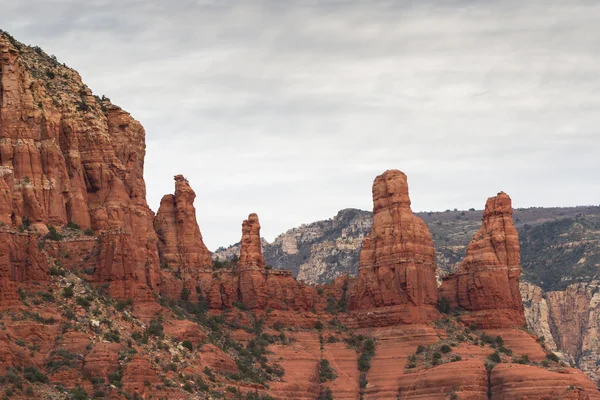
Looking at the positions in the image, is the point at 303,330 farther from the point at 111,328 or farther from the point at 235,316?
the point at 111,328

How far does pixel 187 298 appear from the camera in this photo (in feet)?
595

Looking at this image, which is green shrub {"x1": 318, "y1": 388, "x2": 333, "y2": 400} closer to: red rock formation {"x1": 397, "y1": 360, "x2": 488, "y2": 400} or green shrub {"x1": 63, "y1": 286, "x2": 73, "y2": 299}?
red rock formation {"x1": 397, "y1": 360, "x2": 488, "y2": 400}

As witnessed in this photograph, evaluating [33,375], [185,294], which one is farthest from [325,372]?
[33,375]

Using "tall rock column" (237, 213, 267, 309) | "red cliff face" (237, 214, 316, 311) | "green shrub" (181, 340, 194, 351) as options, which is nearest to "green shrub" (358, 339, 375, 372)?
"red cliff face" (237, 214, 316, 311)

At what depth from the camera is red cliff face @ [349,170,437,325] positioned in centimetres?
18312

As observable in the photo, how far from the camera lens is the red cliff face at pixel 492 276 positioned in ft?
613

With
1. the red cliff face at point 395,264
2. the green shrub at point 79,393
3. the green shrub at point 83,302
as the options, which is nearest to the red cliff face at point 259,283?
the red cliff face at point 395,264

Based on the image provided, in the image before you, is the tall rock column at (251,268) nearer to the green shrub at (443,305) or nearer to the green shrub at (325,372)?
the green shrub at (325,372)

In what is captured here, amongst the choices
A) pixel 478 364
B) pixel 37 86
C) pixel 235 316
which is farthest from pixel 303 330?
pixel 37 86

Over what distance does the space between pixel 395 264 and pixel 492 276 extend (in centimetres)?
1000

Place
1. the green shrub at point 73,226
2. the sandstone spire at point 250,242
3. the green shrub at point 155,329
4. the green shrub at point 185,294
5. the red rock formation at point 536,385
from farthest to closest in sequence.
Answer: the sandstone spire at point 250,242
the green shrub at point 185,294
the green shrub at point 73,226
the red rock formation at point 536,385
the green shrub at point 155,329

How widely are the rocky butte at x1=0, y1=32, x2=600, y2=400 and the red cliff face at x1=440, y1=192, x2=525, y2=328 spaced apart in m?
0.16

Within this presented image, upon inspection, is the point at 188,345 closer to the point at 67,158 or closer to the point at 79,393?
the point at 67,158

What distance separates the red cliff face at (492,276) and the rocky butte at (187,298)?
16cm
